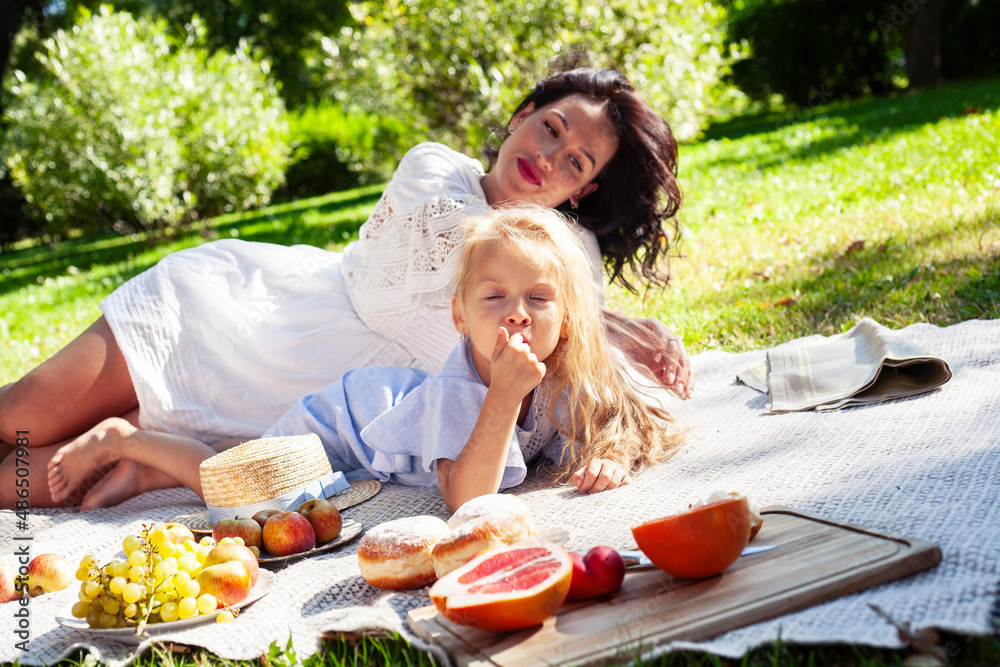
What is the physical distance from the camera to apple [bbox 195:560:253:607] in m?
2.07

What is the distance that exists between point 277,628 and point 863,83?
2180 cm

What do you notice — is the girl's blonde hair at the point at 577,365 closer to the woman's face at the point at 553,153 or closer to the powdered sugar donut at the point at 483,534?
the woman's face at the point at 553,153

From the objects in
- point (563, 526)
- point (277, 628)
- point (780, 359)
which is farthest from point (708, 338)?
point (277, 628)

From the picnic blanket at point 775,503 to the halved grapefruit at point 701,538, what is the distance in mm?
185

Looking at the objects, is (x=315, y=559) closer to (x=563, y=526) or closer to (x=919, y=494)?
(x=563, y=526)

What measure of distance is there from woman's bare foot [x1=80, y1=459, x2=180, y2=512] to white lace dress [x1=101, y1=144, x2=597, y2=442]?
0.22 meters

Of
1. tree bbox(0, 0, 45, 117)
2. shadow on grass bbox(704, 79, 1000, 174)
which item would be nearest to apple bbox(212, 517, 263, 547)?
shadow on grass bbox(704, 79, 1000, 174)

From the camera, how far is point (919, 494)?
2.21 meters

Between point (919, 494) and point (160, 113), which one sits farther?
point (160, 113)

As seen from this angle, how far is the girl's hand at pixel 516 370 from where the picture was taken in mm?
2533

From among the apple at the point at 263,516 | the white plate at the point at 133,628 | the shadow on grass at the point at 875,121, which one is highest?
the shadow on grass at the point at 875,121

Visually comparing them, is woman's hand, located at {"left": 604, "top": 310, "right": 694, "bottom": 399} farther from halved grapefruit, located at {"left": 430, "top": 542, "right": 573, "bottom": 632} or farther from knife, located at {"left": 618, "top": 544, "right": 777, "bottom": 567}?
halved grapefruit, located at {"left": 430, "top": 542, "right": 573, "bottom": 632}

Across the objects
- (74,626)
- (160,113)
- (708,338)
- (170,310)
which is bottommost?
(708,338)

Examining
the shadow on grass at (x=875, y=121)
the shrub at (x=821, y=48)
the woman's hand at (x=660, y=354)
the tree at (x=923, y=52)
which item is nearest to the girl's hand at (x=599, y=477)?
the woman's hand at (x=660, y=354)
